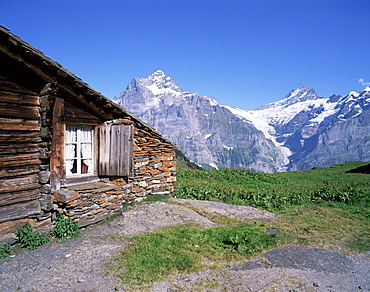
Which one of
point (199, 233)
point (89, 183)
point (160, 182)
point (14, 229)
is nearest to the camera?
point (14, 229)

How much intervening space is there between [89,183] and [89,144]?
65.9 inches

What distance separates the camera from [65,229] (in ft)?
30.8

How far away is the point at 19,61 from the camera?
9.17m

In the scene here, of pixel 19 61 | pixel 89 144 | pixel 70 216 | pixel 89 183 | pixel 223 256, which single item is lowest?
pixel 223 256

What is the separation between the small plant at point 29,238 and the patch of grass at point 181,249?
2.69 meters

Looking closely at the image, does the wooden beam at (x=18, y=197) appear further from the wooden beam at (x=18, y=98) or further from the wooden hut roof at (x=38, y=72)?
the wooden hut roof at (x=38, y=72)

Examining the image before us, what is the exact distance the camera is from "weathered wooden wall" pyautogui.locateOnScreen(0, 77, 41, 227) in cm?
893

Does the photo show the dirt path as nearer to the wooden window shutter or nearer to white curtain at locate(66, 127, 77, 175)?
white curtain at locate(66, 127, 77, 175)

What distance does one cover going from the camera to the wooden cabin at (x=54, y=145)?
9.06 m

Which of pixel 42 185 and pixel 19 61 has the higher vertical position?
pixel 19 61

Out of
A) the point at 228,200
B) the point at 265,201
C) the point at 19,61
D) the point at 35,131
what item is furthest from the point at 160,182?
the point at 19,61

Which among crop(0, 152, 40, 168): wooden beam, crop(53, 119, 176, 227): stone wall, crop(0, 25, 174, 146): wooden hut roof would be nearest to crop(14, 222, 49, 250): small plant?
crop(53, 119, 176, 227): stone wall

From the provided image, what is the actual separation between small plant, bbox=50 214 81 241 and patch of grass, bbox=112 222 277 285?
6.79 ft

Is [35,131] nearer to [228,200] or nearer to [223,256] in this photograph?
[223,256]
